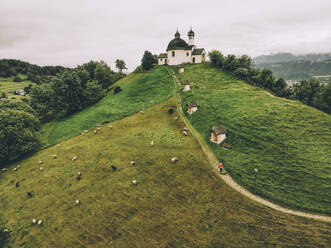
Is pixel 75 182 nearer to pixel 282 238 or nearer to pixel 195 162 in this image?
pixel 195 162

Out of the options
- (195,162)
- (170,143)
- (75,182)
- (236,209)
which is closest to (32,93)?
(75,182)

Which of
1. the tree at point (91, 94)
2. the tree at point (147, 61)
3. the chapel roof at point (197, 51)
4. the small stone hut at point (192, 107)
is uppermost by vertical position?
the chapel roof at point (197, 51)

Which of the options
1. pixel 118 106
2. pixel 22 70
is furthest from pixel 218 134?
pixel 22 70

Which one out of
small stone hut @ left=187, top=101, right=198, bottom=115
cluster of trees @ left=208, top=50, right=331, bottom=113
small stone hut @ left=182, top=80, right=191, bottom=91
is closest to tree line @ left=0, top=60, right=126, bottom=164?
small stone hut @ left=182, top=80, right=191, bottom=91

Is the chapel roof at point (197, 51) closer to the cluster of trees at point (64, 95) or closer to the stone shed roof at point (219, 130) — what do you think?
the cluster of trees at point (64, 95)

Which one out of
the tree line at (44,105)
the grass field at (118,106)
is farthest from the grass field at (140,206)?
the grass field at (118,106)

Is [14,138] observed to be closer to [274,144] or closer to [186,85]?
[186,85]
